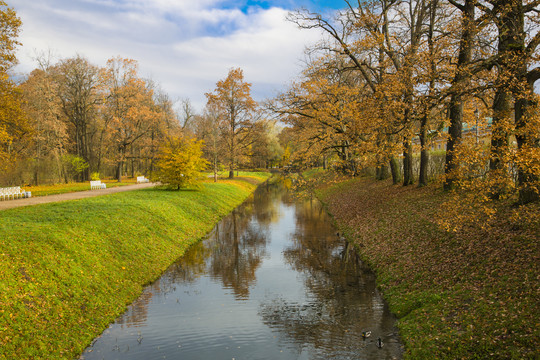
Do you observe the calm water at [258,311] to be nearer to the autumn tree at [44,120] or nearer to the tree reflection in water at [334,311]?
the tree reflection in water at [334,311]

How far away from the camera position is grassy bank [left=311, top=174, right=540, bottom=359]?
6895 mm

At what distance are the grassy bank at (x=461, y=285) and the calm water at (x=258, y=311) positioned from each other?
0.71 m

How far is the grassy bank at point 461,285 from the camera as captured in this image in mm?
6895

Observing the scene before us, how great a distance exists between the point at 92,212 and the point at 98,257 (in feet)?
16.1

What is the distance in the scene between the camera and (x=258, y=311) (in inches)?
420

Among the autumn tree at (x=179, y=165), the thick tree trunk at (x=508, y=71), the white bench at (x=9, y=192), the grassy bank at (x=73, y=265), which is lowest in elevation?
the grassy bank at (x=73, y=265)

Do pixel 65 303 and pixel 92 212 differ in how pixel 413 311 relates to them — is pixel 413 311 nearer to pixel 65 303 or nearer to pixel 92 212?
pixel 65 303

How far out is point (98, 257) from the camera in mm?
12727

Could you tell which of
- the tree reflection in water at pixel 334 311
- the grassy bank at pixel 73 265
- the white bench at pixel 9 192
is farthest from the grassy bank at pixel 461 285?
the white bench at pixel 9 192

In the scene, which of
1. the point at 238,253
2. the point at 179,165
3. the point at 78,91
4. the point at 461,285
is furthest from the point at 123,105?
the point at 461,285

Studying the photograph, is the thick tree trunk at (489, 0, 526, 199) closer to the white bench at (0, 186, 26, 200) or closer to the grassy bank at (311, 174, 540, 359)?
the grassy bank at (311, 174, 540, 359)

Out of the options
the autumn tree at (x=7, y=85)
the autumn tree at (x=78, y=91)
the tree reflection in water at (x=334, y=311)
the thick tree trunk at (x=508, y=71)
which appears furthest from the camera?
the autumn tree at (x=78, y=91)

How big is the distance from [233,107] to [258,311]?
41.7 metres

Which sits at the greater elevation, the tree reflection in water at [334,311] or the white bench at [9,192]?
the white bench at [9,192]
